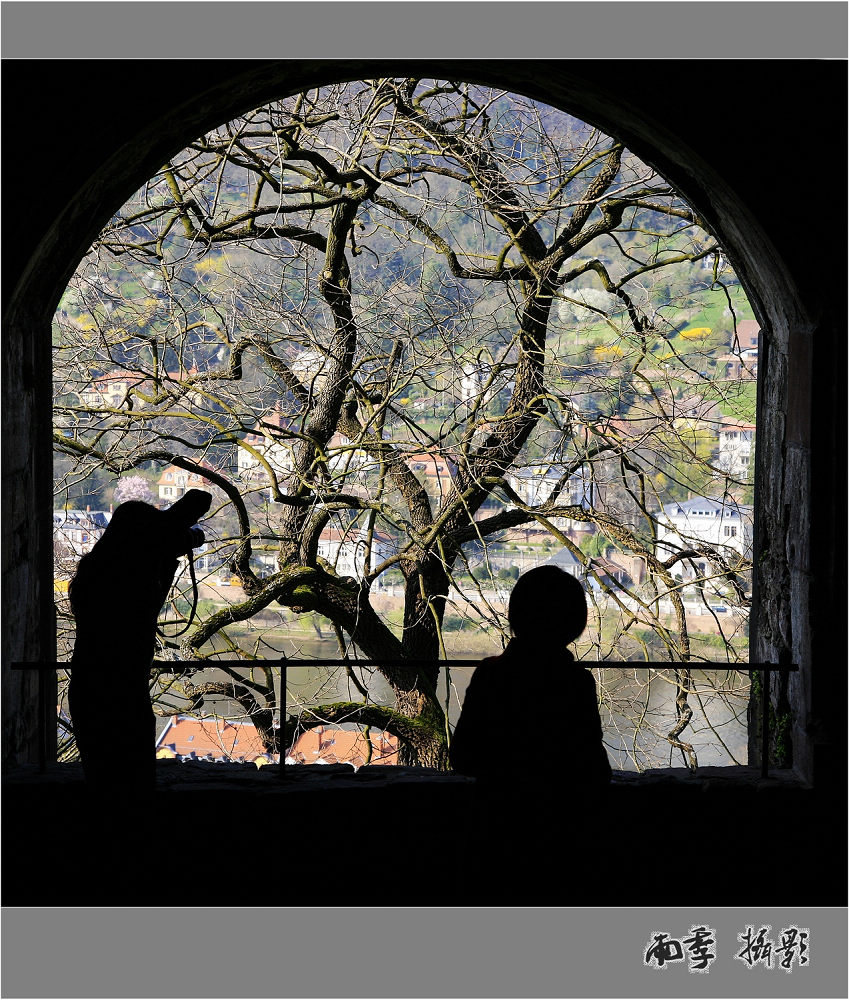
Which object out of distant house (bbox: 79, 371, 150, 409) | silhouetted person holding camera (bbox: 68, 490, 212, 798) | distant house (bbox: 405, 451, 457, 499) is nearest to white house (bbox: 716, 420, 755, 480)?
distant house (bbox: 405, 451, 457, 499)

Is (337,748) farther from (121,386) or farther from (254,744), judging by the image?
(121,386)

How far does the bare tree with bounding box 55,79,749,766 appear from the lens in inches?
257

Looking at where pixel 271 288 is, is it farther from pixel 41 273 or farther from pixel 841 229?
pixel 841 229

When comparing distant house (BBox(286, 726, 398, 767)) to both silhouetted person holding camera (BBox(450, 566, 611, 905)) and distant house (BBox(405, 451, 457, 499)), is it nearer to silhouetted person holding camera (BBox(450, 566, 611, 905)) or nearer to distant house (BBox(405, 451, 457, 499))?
distant house (BBox(405, 451, 457, 499))

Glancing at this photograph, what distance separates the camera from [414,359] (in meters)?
7.05

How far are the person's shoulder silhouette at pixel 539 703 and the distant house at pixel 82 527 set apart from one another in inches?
220

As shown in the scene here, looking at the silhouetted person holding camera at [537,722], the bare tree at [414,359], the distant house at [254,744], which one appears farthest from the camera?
the distant house at [254,744]

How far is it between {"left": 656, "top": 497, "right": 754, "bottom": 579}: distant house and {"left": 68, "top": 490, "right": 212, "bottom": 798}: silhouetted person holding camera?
465 centimetres

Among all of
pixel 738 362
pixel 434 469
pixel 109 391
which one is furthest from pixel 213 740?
pixel 738 362

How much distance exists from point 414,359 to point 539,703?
16.7 feet

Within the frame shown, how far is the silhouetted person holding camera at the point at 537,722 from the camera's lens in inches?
86.7

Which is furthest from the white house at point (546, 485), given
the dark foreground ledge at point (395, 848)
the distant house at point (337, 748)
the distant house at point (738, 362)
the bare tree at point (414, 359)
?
the dark foreground ledge at point (395, 848)

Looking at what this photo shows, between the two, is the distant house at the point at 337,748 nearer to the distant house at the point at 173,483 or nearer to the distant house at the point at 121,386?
the distant house at the point at 173,483

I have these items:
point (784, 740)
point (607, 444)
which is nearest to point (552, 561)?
A: point (607, 444)
